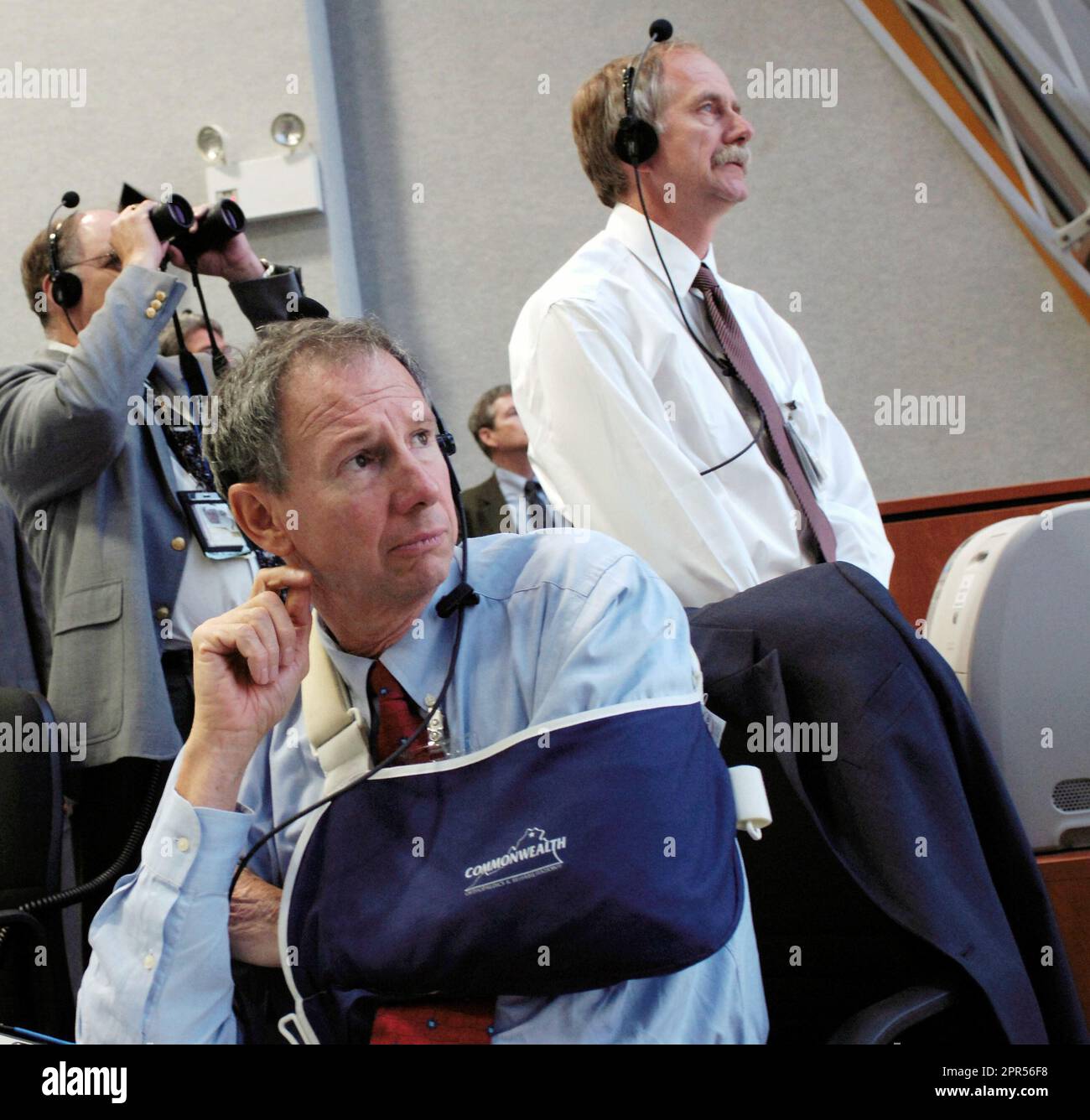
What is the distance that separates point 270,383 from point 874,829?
656mm

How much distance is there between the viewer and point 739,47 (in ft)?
12.5

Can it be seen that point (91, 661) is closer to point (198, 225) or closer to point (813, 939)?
point (198, 225)

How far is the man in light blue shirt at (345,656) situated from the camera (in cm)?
88

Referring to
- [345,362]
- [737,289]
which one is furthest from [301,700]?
[737,289]

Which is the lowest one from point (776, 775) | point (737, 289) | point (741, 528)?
point (776, 775)

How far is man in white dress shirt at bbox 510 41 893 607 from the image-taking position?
1.59 metres

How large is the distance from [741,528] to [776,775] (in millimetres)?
638

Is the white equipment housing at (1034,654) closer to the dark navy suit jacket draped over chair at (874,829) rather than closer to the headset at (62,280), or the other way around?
the dark navy suit jacket draped over chair at (874,829)

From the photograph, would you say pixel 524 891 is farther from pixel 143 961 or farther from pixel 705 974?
pixel 143 961
